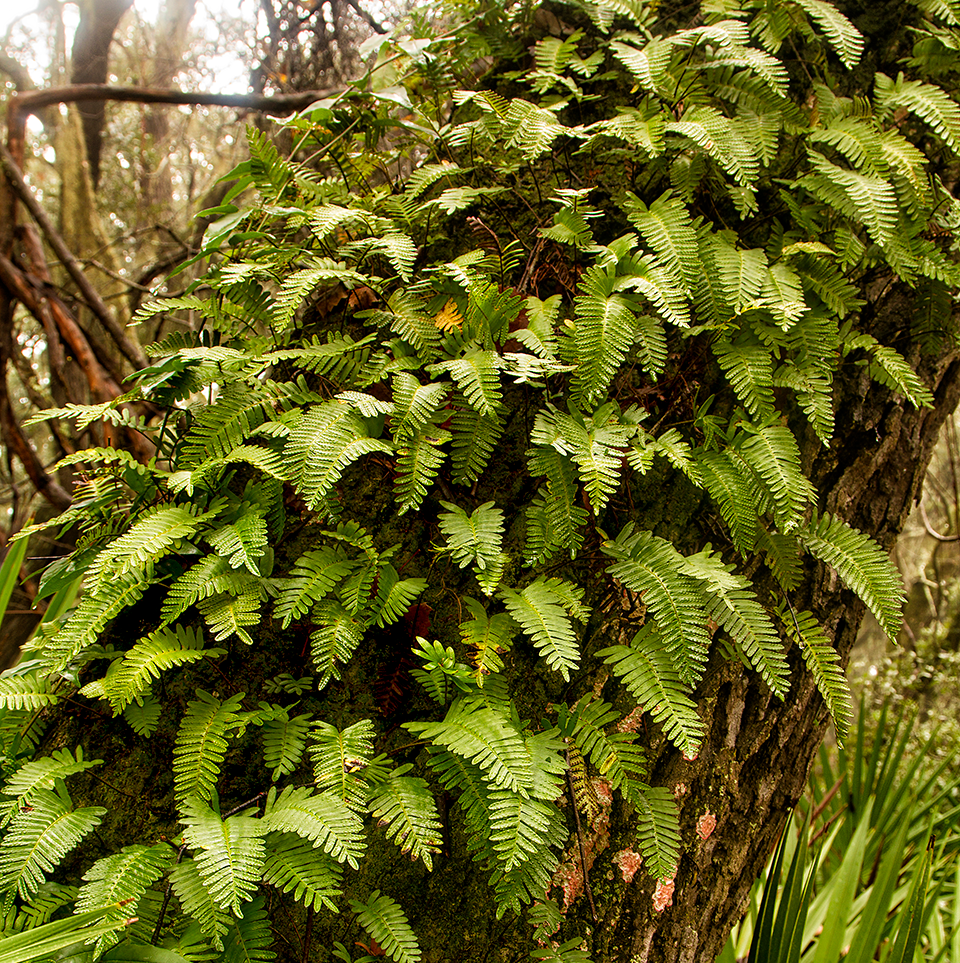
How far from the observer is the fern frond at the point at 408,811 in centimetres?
96

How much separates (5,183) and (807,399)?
438 cm

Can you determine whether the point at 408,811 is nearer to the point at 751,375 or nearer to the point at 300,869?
the point at 300,869

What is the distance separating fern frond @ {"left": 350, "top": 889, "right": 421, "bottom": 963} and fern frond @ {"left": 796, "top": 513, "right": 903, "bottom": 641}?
3.18ft

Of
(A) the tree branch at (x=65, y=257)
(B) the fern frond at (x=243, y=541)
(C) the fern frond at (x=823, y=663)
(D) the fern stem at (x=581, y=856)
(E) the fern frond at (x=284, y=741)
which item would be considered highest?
(A) the tree branch at (x=65, y=257)

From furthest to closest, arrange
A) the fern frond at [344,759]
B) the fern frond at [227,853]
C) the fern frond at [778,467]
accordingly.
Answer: the fern frond at [778,467] → the fern frond at [344,759] → the fern frond at [227,853]

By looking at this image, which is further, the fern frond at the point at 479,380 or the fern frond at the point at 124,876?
the fern frond at the point at 479,380

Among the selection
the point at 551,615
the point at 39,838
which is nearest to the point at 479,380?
the point at 551,615

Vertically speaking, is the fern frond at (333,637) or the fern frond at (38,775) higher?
the fern frond at (333,637)

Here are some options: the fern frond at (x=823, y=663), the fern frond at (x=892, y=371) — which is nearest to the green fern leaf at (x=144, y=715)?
the fern frond at (x=823, y=663)

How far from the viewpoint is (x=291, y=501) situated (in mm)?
1336

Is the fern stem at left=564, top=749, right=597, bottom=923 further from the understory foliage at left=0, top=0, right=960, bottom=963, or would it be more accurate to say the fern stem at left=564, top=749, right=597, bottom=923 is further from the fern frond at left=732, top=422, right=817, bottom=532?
the fern frond at left=732, top=422, right=817, bottom=532

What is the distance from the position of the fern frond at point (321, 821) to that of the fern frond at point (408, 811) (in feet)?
0.16

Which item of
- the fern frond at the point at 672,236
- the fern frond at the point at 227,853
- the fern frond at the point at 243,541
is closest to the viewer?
the fern frond at the point at 227,853

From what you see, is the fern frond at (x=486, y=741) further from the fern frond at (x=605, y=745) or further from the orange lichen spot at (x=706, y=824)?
the orange lichen spot at (x=706, y=824)
